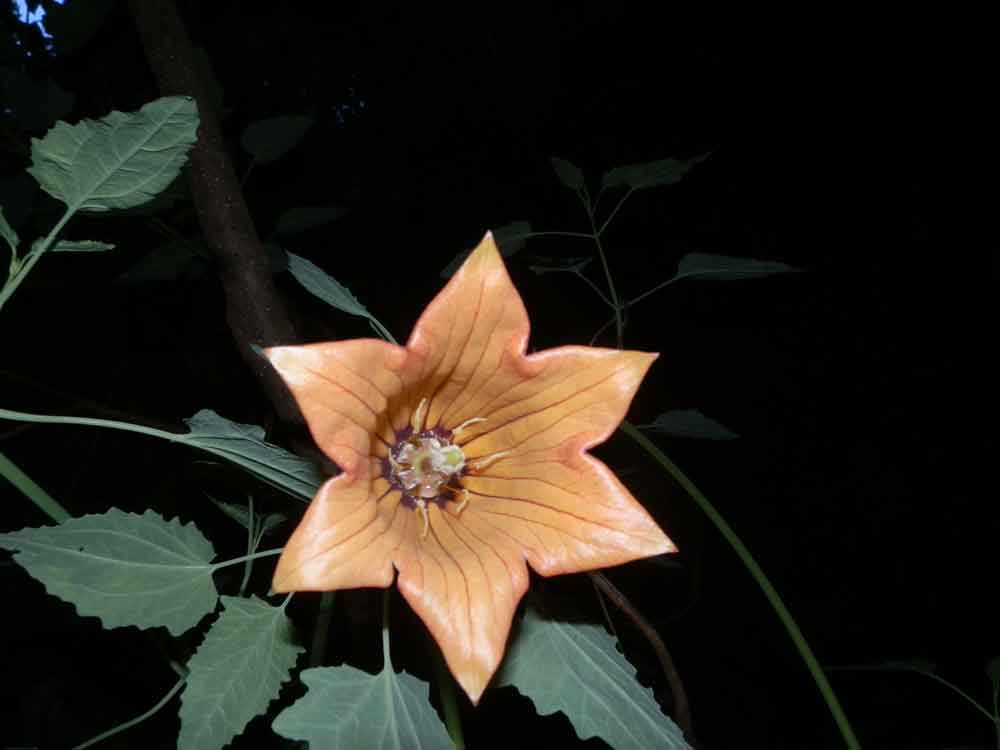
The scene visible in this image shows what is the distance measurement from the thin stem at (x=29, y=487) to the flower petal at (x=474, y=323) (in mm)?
470

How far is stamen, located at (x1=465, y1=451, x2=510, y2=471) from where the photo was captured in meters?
0.98

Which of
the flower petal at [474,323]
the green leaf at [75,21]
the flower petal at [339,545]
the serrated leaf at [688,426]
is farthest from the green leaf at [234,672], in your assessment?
the green leaf at [75,21]

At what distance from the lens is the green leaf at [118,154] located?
2.59ft

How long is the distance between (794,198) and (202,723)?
3739mm

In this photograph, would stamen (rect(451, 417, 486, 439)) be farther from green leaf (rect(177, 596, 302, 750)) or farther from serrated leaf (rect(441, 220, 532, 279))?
serrated leaf (rect(441, 220, 532, 279))

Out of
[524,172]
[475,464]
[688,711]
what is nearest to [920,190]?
[524,172]

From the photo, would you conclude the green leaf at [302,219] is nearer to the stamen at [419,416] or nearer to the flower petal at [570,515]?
the stamen at [419,416]

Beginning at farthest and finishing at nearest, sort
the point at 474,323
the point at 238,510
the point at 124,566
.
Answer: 1. the point at 238,510
2. the point at 124,566
3. the point at 474,323

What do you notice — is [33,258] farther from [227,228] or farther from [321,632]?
[321,632]

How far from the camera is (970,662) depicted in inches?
141

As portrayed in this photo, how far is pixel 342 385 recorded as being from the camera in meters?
0.68

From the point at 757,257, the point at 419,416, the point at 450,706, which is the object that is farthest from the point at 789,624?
the point at 757,257

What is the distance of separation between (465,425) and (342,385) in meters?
0.34

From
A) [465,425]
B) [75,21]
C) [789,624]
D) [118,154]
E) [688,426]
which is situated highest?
[75,21]
